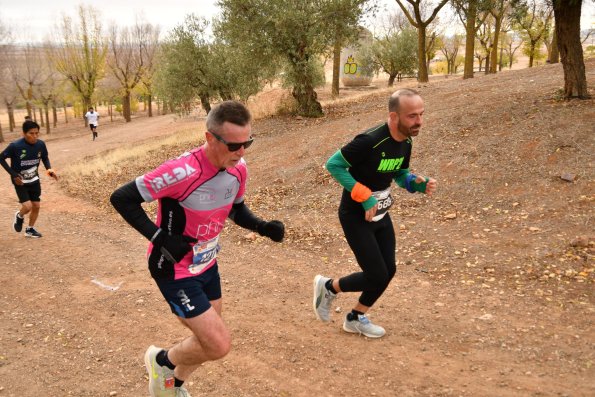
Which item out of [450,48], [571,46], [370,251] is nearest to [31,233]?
[370,251]

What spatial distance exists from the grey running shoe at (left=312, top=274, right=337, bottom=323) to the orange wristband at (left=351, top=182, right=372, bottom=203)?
4.25 feet

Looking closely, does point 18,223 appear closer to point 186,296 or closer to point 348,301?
point 348,301

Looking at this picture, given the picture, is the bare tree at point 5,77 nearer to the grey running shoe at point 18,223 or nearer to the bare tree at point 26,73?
the bare tree at point 26,73

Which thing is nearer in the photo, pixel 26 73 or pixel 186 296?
pixel 186 296

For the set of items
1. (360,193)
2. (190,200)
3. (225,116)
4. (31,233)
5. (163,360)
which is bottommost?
(31,233)

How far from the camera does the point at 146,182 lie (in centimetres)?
300

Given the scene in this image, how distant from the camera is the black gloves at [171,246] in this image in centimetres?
298

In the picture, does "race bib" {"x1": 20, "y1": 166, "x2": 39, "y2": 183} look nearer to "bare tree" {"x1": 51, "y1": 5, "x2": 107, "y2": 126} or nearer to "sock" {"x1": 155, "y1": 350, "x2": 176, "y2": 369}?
"sock" {"x1": 155, "y1": 350, "x2": 176, "y2": 369}

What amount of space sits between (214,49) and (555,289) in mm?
21911

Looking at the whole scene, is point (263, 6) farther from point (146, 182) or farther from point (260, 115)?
point (146, 182)

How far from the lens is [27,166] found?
8.23 m

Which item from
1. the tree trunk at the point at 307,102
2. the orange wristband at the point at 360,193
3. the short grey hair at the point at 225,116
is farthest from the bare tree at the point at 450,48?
the short grey hair at the point at 225,116

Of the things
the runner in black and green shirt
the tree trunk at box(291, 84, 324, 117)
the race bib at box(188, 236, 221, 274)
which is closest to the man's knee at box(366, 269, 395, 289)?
the runner in black and green shirt

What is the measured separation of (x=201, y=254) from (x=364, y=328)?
2.12 metres
